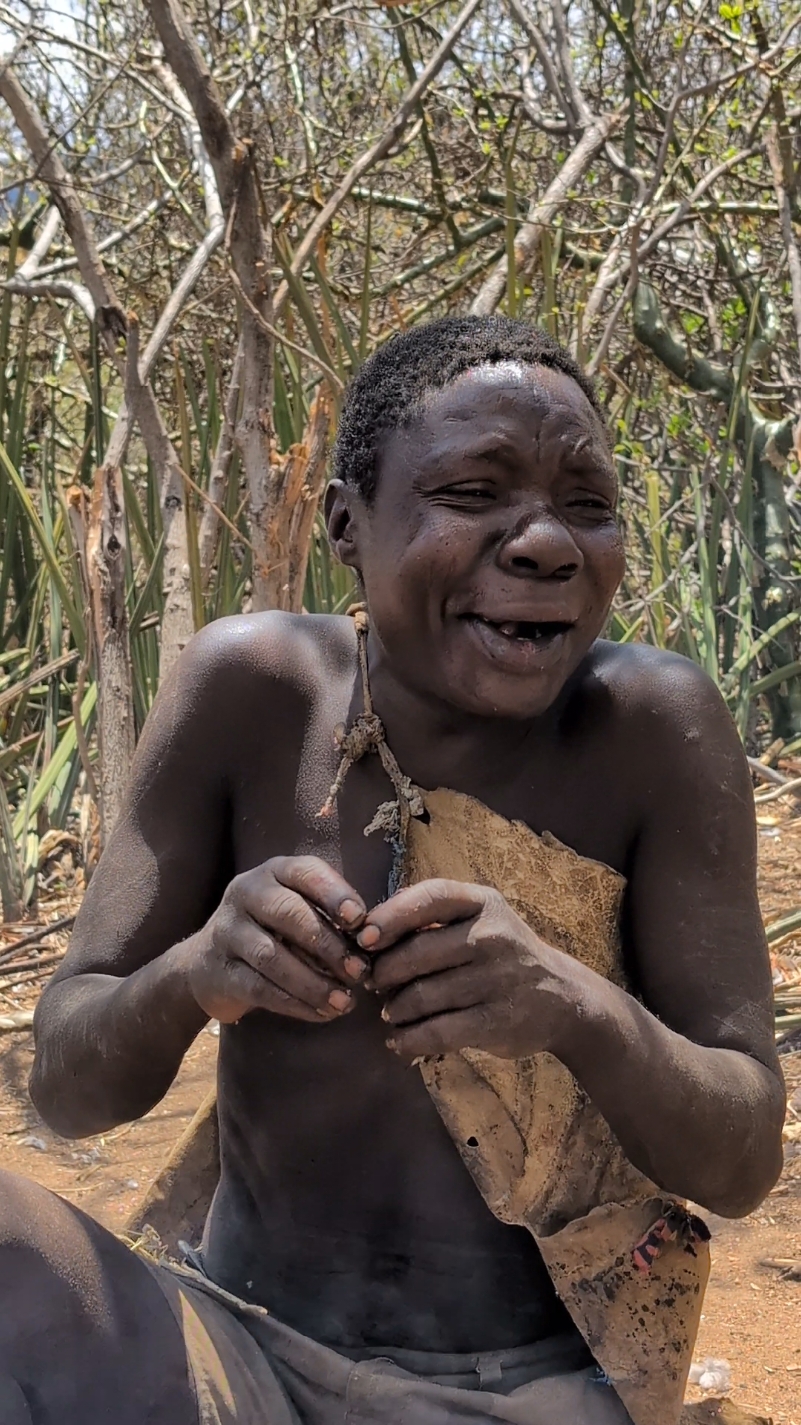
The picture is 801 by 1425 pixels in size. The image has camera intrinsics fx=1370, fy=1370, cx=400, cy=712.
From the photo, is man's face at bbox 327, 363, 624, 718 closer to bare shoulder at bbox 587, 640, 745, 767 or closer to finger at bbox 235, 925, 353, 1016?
bare shoulder at bbox 587, 640, 745, 767

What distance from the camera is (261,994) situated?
1077 millimetres

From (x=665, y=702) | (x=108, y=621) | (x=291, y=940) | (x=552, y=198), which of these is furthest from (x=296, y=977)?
(x=552, y=198)

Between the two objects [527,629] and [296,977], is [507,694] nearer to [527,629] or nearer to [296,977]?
[527,629]

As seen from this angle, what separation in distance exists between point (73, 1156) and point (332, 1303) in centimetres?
169

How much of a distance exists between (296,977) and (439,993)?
11cm

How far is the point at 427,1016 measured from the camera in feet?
3.48

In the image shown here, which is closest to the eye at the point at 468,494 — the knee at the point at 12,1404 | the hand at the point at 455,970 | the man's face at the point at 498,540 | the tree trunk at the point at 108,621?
the man's face at the point at 498,540

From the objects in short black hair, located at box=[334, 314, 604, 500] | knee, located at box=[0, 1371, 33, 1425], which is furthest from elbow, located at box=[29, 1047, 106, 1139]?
short black hair, located at box=[334, 314, 604, 500]

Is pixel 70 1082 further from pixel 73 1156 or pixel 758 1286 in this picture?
pixel 73 1156

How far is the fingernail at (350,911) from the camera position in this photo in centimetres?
102

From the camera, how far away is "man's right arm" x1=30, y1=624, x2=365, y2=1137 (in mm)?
1272

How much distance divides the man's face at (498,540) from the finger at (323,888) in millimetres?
273

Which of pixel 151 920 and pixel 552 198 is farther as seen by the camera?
pixel 552 198

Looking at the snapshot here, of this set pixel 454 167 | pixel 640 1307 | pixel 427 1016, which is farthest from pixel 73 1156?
pixel 454 167
